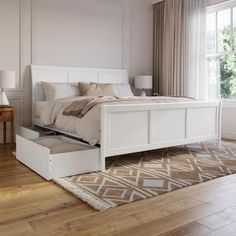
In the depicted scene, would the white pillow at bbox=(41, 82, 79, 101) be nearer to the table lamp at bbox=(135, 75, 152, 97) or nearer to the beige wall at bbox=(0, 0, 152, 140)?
the beige wall at bbox=(0, 0, 152, 140)

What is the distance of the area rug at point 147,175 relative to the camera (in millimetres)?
2324

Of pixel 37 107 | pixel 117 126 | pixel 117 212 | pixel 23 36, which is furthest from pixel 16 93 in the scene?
pixel 117 212

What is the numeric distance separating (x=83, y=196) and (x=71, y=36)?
3631mm

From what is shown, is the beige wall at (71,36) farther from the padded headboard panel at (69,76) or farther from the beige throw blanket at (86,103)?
the beige throw blanket at (86,103)

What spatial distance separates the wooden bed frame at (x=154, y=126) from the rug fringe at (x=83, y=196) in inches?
20.6

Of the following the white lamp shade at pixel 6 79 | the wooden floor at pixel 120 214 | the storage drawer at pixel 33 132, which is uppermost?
the white lamp shade at pixel 6 79

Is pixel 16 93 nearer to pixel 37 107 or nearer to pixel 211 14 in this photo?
pixel 37 107

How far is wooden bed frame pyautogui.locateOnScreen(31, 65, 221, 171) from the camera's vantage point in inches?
119

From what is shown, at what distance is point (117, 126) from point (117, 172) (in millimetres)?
468

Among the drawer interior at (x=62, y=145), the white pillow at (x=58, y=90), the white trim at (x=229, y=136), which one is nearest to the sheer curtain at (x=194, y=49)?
the white trim at (x=229, y=136)

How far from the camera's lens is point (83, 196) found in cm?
226

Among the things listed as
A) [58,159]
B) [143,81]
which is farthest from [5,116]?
Result: [143,81]

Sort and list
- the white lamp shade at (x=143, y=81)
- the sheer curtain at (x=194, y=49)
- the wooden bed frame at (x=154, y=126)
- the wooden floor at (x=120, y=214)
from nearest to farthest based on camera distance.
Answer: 1. the wooden floor at (x=120, y=214)
2. the wooden bed frame at (x=154, y=126)
3. the sheer curtain at (x=194, y=49)
4. the white lamp shade at (x=143, y=81)

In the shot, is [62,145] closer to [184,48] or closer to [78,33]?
[78,33]
